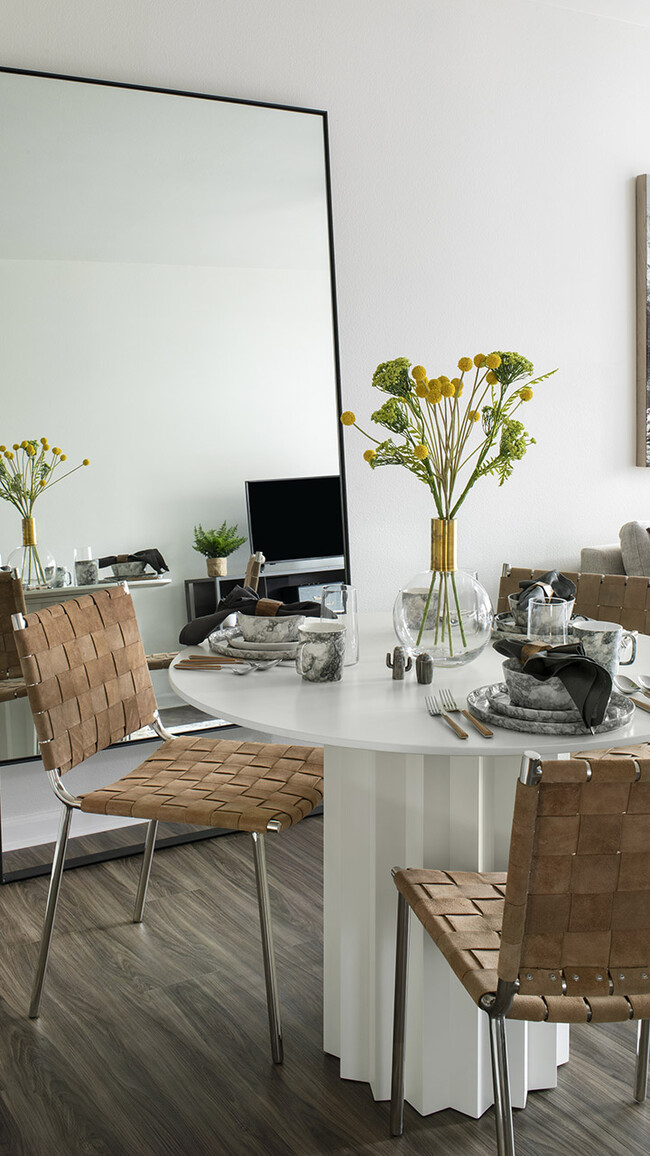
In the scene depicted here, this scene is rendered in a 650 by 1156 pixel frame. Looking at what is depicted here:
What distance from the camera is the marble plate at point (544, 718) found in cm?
142

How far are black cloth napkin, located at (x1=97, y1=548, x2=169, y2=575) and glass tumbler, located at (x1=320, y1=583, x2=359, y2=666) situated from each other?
1.04 metres

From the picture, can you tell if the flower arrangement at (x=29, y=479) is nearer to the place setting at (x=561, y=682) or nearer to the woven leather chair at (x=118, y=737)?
the woven leather chair at (x=118, y=737)

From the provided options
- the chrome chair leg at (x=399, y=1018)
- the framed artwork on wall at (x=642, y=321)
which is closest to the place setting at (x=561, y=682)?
the chrome chair leg at (x=399, y=1018)

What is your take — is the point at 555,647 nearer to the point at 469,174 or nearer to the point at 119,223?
the point at 119,223

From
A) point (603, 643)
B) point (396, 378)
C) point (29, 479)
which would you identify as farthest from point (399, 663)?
point (29, 479)

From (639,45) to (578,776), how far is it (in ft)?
12.0

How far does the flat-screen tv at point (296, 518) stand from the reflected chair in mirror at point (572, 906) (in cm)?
190

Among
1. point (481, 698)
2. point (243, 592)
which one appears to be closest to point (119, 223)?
point (243, 592)

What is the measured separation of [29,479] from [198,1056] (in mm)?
1574

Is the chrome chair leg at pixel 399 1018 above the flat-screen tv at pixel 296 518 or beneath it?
beneath

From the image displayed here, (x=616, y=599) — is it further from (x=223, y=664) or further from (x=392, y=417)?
(x=223, y=664)

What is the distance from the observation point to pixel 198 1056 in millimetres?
1912

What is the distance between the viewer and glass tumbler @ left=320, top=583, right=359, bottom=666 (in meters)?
1.84

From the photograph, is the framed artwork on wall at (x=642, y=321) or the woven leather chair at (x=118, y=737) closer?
the woven leather chair at (x=118, y=737)
